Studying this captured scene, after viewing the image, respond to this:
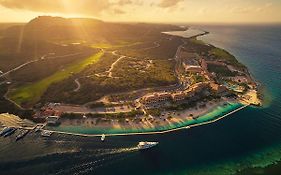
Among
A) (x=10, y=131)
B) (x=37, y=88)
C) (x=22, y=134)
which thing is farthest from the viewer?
(x=37, y=88)

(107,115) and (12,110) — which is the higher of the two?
(107,115)

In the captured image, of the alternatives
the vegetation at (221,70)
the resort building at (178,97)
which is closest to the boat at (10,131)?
the resort building at (178,97)

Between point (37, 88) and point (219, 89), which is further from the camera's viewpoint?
point (37, 88)

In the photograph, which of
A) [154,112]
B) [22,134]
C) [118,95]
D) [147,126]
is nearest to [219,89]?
[154,112]

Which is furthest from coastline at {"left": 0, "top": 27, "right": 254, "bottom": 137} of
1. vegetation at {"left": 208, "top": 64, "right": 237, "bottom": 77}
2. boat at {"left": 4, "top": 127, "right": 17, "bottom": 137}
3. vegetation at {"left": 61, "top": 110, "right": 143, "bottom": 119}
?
vegetation at {"left": 208, "top": 64, "right": 237, "bottom": 77}

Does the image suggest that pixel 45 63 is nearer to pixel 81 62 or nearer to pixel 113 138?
pixel 81 62

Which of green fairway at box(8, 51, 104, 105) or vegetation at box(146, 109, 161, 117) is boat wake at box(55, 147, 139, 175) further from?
green fairway at box(8, 51, 104, 105)

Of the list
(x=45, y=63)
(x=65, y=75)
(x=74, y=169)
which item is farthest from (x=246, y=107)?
(x=45, y=63)

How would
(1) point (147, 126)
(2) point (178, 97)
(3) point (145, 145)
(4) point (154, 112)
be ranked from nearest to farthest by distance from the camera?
(3) point (145, 145)
(1) point (147, 126)
(4) point (154, 112)
(2) point (178, 97)

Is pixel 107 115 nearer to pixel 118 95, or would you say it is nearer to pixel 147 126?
pixel 147 126
